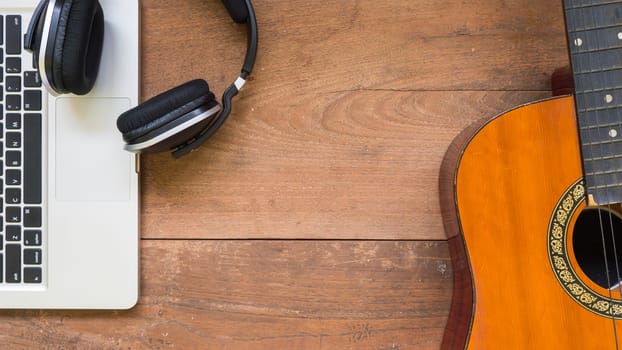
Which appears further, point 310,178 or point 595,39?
point 310,178

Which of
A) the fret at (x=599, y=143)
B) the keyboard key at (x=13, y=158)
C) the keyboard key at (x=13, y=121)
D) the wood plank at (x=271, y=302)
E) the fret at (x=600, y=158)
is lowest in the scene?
the wood plank at (x=271, y=302)

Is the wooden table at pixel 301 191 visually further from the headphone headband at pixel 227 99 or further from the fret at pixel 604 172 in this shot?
the fret at pixel 604 172

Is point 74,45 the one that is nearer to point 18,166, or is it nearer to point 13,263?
point 18,166

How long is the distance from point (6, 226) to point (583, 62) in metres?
0.75

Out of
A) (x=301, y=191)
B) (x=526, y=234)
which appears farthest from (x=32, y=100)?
(x=526, y=234)

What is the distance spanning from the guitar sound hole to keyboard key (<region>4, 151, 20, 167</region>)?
72cm

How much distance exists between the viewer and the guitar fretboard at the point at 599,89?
61 centimetres

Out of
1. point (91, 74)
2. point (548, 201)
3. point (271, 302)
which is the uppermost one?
point (91, 74)

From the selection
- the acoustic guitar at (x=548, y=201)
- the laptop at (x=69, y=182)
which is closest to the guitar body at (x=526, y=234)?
the acoustic guitar at (x=548, y=201)

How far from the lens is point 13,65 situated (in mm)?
697

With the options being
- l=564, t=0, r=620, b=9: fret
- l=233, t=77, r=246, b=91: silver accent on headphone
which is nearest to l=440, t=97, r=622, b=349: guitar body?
l=564, t=0, r=620, b=9: fret

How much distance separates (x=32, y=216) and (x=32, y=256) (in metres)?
0.05

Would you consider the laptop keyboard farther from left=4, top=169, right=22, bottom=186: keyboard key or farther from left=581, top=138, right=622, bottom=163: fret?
left=581, top=138, right=622, bottom=163: fret

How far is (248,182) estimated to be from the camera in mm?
732
